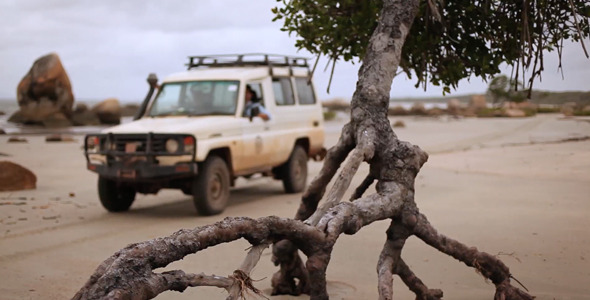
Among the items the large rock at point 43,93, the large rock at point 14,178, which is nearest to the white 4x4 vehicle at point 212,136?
the large rock at point 14,178

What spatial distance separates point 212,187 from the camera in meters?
11.5

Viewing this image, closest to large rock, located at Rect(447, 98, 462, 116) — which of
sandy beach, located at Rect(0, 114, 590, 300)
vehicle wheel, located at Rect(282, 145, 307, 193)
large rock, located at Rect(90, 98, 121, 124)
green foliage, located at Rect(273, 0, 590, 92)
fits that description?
large rock, located at Rect(90, 98, 121, 124)

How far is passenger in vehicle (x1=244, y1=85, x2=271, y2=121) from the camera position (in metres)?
12.5

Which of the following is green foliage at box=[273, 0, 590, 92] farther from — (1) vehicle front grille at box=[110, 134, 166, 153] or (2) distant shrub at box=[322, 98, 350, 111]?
(2) distant shrub at box=[322, 98, 350, 111]

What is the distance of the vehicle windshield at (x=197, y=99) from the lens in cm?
1238

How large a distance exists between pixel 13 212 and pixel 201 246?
785cm

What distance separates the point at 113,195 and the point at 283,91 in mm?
3681

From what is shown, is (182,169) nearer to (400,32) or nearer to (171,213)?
(171,213)

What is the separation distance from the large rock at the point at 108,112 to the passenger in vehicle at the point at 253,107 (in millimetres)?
31871

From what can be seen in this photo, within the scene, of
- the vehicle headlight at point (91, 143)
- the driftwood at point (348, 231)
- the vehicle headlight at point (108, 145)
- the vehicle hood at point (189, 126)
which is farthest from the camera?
the vehicle headlight at point (91, 143)

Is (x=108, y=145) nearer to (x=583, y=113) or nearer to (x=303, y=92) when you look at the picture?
(x=303, y=92)

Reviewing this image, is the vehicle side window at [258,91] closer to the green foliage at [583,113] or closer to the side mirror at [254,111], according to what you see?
the side mirror at [254,111]

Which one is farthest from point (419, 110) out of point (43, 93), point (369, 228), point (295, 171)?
point (369, 228)

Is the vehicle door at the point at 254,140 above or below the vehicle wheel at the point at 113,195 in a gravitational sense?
above
